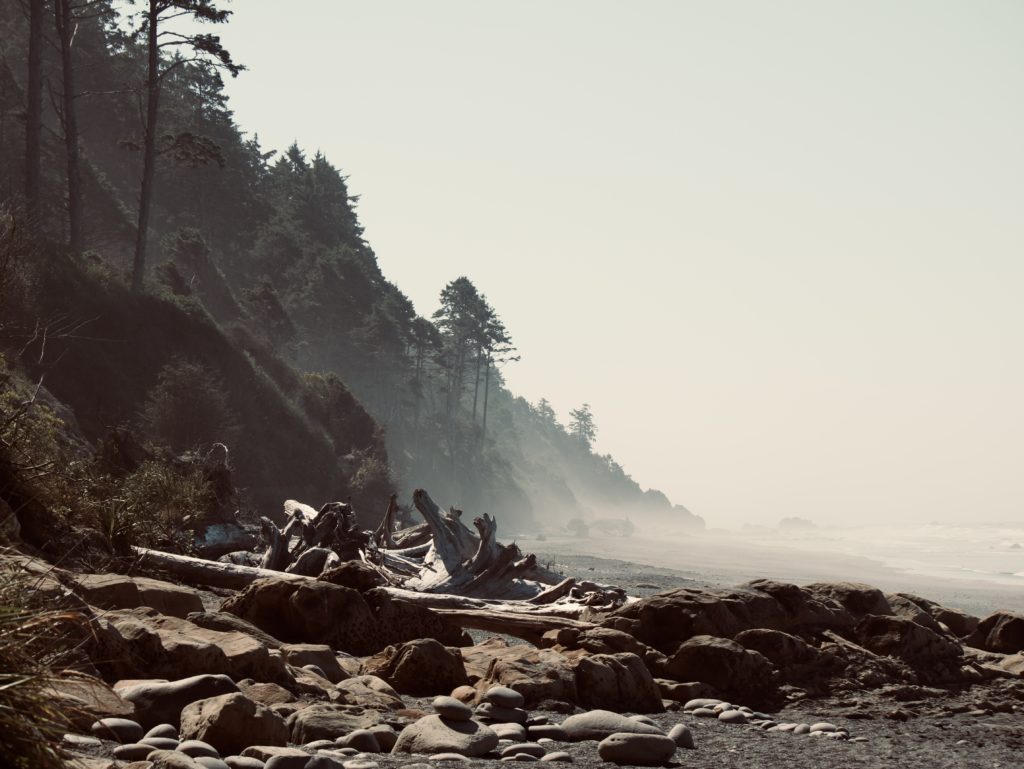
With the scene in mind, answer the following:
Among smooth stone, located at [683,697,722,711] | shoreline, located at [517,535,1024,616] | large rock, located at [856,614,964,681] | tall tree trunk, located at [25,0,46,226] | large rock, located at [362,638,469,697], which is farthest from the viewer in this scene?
shoreline, located at [517,535,1024,616]

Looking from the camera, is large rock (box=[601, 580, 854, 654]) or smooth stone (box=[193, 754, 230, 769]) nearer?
smooth stone (box=[193, 754, 230, 769])

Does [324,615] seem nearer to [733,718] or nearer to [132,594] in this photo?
[132,594]

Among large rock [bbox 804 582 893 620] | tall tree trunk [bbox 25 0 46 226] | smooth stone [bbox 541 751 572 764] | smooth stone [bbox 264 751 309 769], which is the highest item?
tall tree trunk [bbox 25 0 46 226]

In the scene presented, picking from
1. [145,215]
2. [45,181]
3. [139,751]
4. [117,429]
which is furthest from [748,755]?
[45,181]

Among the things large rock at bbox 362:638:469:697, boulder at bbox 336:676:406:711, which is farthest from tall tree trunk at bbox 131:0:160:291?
boulder at bbox 336:676:406:711

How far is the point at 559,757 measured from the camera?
21.4 ft

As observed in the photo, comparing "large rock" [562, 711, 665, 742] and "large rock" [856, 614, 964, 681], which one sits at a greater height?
"large rock" [856, 614, 964, 681]

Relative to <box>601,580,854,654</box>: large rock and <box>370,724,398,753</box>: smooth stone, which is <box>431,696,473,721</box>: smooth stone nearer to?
<box>370,724,398,753</box>: smooth stone

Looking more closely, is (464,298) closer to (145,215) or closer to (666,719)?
(145,215)

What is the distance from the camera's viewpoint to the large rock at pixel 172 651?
6.75m

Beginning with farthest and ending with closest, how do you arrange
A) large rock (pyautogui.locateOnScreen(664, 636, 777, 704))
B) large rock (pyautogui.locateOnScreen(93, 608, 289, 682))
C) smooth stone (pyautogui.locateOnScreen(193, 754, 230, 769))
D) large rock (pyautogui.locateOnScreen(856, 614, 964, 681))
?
1. large rock (pyautogui.locateOnScreen(856, 614, 964, 681))
2. large rock (pyautogui.locateOnScreen(664, 636, 777, 704))
3. large rock (pyautogui.locateOnScreen(93, 608, 289, 682))
4. smooth stone (pyautogui.locateOnScreen(193, 754, 230, 769))

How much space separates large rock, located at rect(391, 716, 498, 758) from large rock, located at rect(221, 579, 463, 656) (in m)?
3.60

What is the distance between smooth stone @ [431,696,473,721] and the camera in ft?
22.5

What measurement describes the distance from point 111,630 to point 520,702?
2888 millimetres
